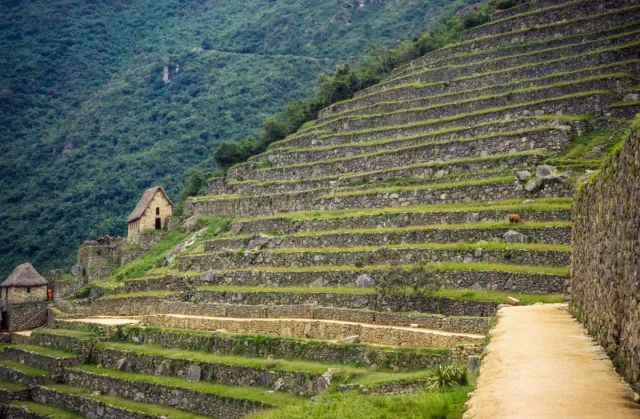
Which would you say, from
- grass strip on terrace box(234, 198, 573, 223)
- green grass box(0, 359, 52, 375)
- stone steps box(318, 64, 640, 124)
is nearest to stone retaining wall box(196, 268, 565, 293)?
grass strip on terrace box(234, 198, 573, 223)

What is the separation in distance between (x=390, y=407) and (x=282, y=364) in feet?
41.7

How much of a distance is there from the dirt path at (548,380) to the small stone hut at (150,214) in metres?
43.7

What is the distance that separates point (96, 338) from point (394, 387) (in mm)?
21994

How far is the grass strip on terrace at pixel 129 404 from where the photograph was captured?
28106 mm

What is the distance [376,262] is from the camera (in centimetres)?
3186

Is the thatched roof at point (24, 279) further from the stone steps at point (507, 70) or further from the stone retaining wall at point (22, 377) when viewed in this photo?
the stone steps at point (507, 70)

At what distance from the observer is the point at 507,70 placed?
43.8m

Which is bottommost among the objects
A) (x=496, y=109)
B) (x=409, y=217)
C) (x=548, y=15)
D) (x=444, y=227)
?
(x=444, y=227)

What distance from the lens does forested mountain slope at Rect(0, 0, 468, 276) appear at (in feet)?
256

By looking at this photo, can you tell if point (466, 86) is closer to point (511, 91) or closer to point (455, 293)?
point (511, 91)

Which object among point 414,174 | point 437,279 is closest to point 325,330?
point 437,279

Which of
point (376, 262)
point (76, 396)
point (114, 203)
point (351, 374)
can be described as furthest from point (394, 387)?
point (114, 203)

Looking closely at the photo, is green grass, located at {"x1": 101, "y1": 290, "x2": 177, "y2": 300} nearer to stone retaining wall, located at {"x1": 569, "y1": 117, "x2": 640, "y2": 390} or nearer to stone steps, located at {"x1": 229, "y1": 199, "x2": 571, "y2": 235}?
stone steps, located at {"x1": 229, "y1": 199, "x2": 571, "y2": 235}

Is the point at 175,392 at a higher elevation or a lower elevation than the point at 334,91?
lower
